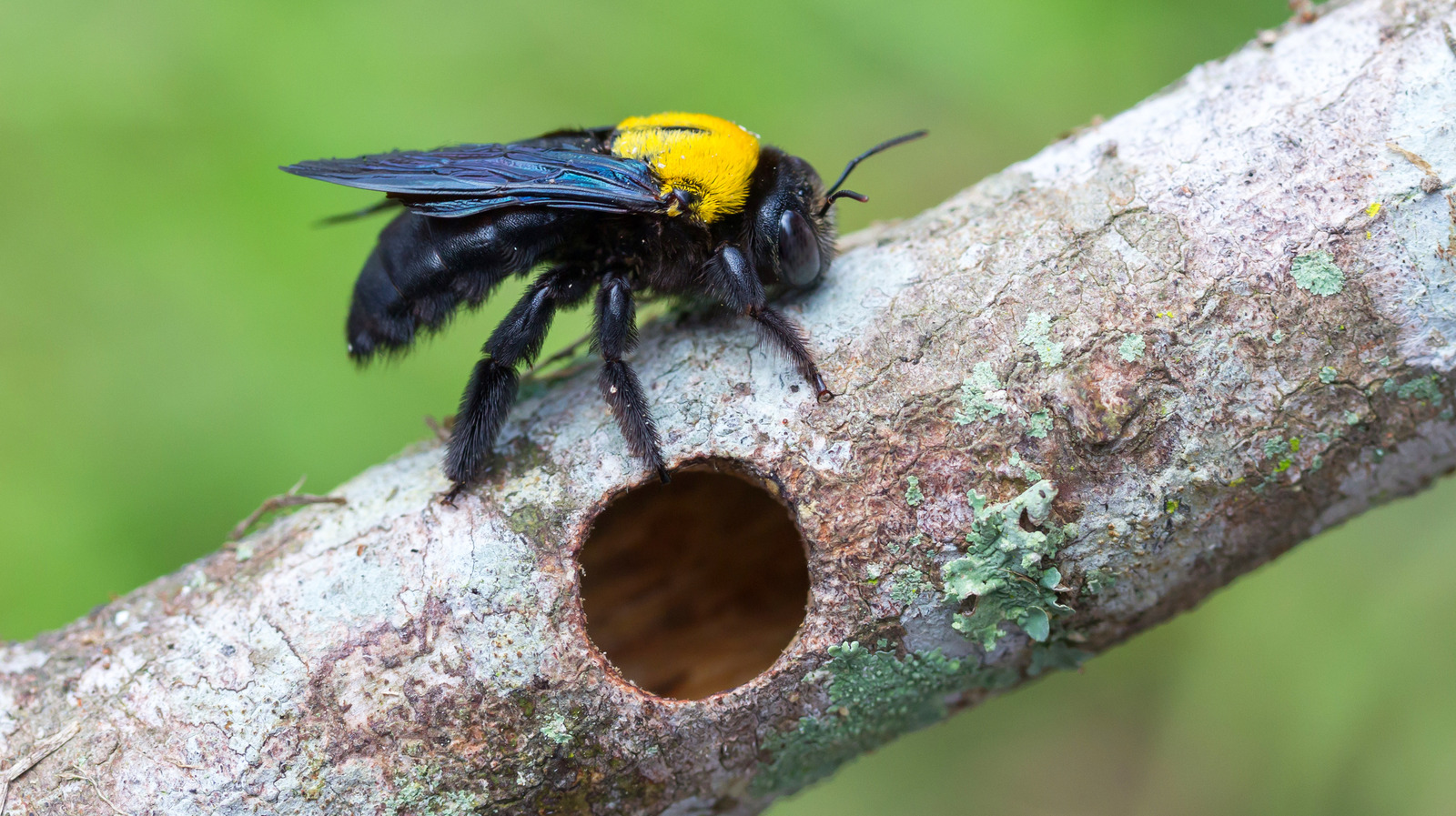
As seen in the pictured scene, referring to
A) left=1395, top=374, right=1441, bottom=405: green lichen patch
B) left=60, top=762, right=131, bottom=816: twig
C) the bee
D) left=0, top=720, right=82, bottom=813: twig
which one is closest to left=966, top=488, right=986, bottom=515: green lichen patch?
the bee

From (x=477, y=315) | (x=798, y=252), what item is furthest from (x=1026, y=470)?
(x=477, y=315)

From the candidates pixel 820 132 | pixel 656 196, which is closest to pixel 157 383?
pixel 656 196

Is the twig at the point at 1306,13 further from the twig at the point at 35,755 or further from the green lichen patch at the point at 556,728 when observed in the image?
the twig at the point at 35,755

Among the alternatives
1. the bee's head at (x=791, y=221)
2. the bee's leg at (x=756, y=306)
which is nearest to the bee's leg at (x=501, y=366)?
the bee's leg at (x=756, y=306)

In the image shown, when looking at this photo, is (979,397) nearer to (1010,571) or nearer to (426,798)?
(1010,571)

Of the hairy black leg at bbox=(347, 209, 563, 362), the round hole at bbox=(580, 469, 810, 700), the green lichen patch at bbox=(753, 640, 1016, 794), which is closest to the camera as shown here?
the green lichen patch at bbox=(753, 640, 1016, 794)

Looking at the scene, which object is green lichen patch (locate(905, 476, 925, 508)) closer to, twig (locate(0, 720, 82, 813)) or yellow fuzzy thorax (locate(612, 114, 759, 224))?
yellow fuzzy thorax (locate(612, 114, 759, 224))

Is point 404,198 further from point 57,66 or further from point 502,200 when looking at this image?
point 57,66
